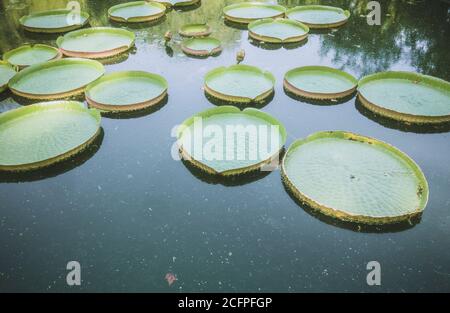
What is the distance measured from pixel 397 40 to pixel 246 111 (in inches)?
134

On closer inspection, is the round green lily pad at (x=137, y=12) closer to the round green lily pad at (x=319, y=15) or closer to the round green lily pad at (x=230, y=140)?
the round green lily pad at (x=319, y=15)

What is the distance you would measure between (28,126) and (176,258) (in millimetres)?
2298

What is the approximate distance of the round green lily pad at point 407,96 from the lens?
3.81 meters

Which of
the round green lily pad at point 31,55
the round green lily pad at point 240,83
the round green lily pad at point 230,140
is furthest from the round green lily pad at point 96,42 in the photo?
the round green lily pad at point 230,140

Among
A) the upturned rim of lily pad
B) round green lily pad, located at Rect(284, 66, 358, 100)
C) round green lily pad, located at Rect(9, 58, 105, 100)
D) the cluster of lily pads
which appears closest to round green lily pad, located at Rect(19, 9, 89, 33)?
the cluster of lily pads

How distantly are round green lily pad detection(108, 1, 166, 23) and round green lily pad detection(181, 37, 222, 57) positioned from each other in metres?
1.37

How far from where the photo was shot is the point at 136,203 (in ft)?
9.73

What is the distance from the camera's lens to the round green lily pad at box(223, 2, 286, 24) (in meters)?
6.50

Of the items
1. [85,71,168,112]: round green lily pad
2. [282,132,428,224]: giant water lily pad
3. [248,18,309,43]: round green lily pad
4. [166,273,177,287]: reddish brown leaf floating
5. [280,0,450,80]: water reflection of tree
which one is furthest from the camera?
[248,18,309,43]: round green lily pad

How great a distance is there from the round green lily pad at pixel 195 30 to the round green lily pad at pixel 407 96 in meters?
2.67

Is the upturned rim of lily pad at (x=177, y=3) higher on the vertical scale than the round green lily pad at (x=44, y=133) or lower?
higher

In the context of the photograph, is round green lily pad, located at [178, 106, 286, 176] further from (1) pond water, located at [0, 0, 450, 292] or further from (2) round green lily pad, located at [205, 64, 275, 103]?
(2) round green lily pad, located at [205, 64, 275, 103]
